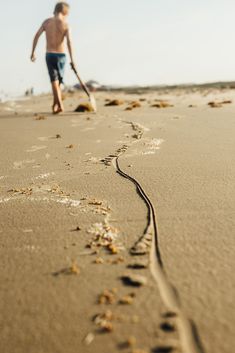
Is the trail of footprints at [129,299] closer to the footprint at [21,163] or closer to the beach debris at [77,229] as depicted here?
the beach debris at [77,229]

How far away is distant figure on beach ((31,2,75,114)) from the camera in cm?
534

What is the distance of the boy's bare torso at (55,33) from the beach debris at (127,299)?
16.1 ft

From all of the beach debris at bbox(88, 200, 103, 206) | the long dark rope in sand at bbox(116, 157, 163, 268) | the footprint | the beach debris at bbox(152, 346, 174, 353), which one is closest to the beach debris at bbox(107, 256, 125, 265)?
the long dark rope in sand at bbox(116, 157, 163, 268)

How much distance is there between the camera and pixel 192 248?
1234 millimetres

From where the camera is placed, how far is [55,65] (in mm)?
5410

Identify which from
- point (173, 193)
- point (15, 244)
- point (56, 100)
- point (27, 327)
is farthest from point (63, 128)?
point (27, 327)

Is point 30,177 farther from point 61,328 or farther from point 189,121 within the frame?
point 189,121

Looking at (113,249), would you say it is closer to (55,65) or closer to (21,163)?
(21,163)

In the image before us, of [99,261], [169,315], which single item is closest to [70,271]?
[99,261]

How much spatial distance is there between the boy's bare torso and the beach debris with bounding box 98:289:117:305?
488 centimetres

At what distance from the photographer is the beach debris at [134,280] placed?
1055 millimetres

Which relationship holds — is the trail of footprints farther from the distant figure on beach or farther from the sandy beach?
the distant figure on beach

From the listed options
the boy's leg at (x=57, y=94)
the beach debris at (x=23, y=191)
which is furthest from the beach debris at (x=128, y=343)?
the boy's leg at (x=57, y=94)

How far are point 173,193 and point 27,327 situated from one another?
0.98 meters
